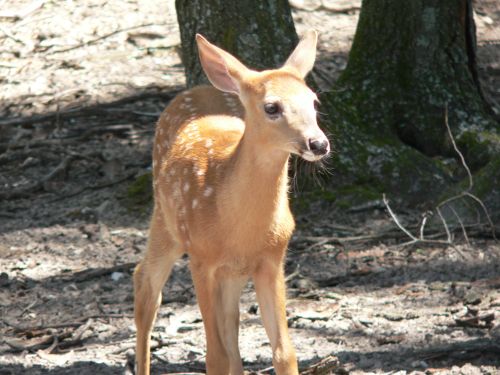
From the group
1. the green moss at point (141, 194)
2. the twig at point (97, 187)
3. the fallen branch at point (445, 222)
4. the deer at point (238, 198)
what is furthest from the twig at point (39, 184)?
the deer at point (238, 198)

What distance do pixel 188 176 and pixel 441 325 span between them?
187cm

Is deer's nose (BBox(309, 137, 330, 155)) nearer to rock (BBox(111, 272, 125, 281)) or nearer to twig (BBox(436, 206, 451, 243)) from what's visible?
twig (BBox(436, 206, 451, 243))

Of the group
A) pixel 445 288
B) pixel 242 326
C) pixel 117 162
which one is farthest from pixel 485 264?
pixel 117 162

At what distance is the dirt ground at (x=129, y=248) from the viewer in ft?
21.5

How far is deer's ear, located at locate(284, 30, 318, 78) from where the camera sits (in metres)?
5.90

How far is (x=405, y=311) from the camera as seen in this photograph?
7.01m

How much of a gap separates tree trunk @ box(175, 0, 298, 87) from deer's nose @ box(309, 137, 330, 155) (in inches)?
136

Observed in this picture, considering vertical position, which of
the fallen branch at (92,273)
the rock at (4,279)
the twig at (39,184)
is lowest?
the twig at (39,184)

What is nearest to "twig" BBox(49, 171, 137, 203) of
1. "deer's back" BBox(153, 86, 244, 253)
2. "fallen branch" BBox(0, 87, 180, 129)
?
"fallen branch" BBox(0, 87, 180, 129)

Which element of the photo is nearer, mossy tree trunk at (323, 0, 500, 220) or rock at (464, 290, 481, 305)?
rock at (464, 290, 481, 305)

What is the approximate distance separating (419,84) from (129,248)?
2.84 metres

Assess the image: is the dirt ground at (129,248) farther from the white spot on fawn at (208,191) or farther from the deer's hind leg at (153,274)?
the white spot on fawn at (208,191)

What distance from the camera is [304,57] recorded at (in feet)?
19.5

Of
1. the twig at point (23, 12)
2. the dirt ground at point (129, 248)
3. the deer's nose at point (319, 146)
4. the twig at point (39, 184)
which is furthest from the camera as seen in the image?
the twig at point (23, 12)
